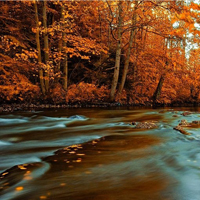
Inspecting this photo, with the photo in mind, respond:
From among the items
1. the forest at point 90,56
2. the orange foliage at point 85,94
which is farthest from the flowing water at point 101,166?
the orange foliage at point 85,94

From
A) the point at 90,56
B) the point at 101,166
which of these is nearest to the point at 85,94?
the point at 90,56

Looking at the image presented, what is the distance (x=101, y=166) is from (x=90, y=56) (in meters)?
10.2

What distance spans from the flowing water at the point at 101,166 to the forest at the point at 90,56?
7381 millimetres

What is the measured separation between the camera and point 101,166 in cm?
346

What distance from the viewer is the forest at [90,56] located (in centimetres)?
1244

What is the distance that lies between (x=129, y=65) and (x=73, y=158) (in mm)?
14074

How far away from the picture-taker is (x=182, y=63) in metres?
15.2

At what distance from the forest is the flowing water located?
7.38 meters

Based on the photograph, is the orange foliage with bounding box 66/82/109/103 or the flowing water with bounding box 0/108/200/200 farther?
the orange foliage with bounding box 66/82/109/103

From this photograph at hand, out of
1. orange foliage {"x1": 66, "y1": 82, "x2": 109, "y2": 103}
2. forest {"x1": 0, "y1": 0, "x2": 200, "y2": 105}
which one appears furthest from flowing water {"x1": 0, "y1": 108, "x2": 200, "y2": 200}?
orange foliage {"x1": 66, "y1": 82, "x2": 109, "y2": 103}

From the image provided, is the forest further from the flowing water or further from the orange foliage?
the flowing water

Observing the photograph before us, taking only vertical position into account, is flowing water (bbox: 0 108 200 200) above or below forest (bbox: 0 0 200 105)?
below

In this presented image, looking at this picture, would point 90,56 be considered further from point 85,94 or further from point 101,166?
point 101,166

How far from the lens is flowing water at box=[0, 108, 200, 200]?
2.60 metres
